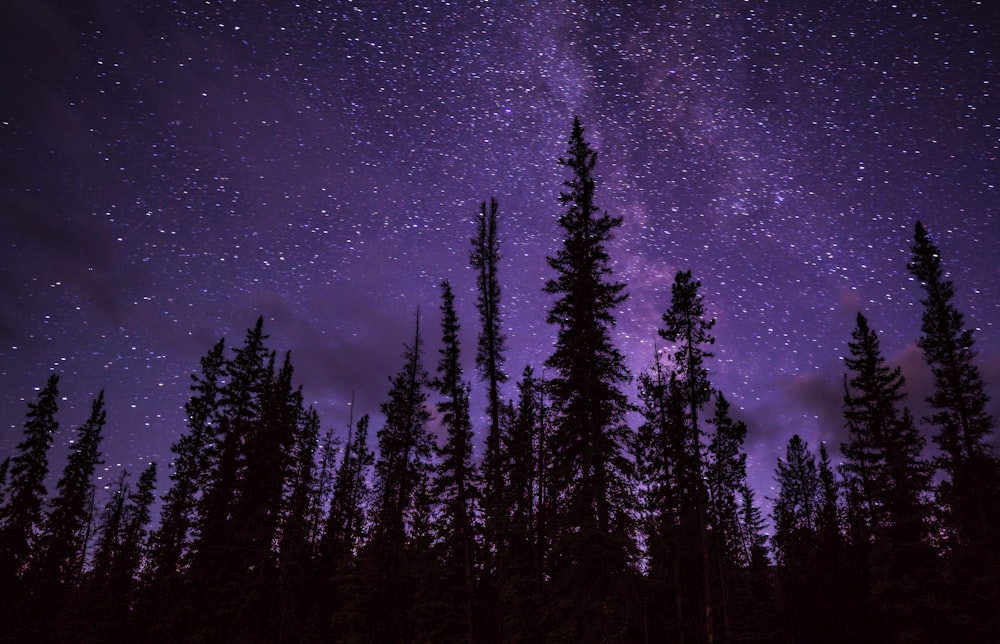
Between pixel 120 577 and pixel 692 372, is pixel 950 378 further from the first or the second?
pixel 120 577

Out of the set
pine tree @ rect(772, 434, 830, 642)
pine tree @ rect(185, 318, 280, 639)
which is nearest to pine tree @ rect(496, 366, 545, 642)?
pine tree @ rect(185, 318, 280, 639)

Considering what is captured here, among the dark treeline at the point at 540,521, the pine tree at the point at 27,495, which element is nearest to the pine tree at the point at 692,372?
the dark treeline at the point at 540,521

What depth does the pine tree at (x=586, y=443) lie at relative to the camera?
18328 millimetres

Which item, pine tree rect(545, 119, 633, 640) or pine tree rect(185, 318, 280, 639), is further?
pine tree rect(185, 318, 280, 639)

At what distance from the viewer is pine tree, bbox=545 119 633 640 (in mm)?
18328

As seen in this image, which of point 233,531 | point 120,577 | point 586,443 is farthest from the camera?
point 120,577

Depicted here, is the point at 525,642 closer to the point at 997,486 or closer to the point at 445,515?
the point at 445,515

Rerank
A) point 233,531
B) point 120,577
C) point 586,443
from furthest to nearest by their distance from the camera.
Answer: point 120,577
point 233,531
point 586,443

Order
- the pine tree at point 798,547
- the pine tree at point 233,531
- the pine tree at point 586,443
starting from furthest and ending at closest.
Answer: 1. the pine tree at point 798,547
2. the pine tree at point 233,531
3. the pine tree at point 586,443

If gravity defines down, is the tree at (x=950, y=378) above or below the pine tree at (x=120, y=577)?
above

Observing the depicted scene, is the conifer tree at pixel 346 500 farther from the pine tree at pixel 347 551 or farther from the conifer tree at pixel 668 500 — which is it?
the conifer tree at pixel 668 500

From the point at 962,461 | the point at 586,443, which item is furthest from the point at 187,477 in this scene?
the point at 962,461

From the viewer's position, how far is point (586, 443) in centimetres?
1995

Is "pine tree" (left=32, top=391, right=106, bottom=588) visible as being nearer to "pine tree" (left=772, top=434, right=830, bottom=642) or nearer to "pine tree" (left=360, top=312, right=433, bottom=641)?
"pine tree" (left=360, top=312, right=433, bottom=641)
